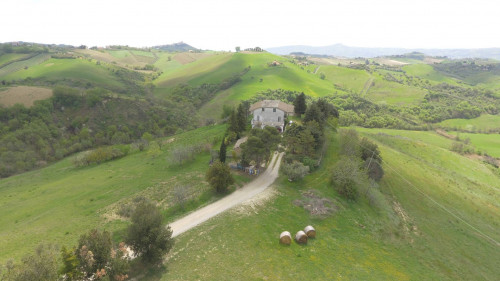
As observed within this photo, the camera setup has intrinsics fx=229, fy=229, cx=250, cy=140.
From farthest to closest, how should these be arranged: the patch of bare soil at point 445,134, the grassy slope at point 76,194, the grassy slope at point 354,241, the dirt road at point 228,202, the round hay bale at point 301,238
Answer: the patch of bare soil at point 445,134, the grassy slope at point 76,194, the dirt road at point 228,202, the round hay bale at point 301,238, the grassy slope at point 354,241

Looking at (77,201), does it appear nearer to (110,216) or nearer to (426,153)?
(110,216)

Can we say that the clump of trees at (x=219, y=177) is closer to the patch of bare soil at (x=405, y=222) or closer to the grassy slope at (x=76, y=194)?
the grassy slope at (x=76, y=194)

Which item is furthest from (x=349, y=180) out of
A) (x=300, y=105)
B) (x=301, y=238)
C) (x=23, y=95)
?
(x=23, y=95)

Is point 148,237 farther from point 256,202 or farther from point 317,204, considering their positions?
point 317,204

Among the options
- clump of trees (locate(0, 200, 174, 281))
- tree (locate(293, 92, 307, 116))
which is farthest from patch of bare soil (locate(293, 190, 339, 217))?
tree (locate(293, 92, 307, 116))

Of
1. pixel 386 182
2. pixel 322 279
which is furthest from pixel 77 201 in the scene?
pixel 386 182

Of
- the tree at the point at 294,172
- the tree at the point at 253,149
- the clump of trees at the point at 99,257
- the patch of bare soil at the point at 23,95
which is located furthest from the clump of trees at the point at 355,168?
the patch of bare soil at the point at 23,95

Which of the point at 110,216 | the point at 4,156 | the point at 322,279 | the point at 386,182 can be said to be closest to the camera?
the point at 322,279
